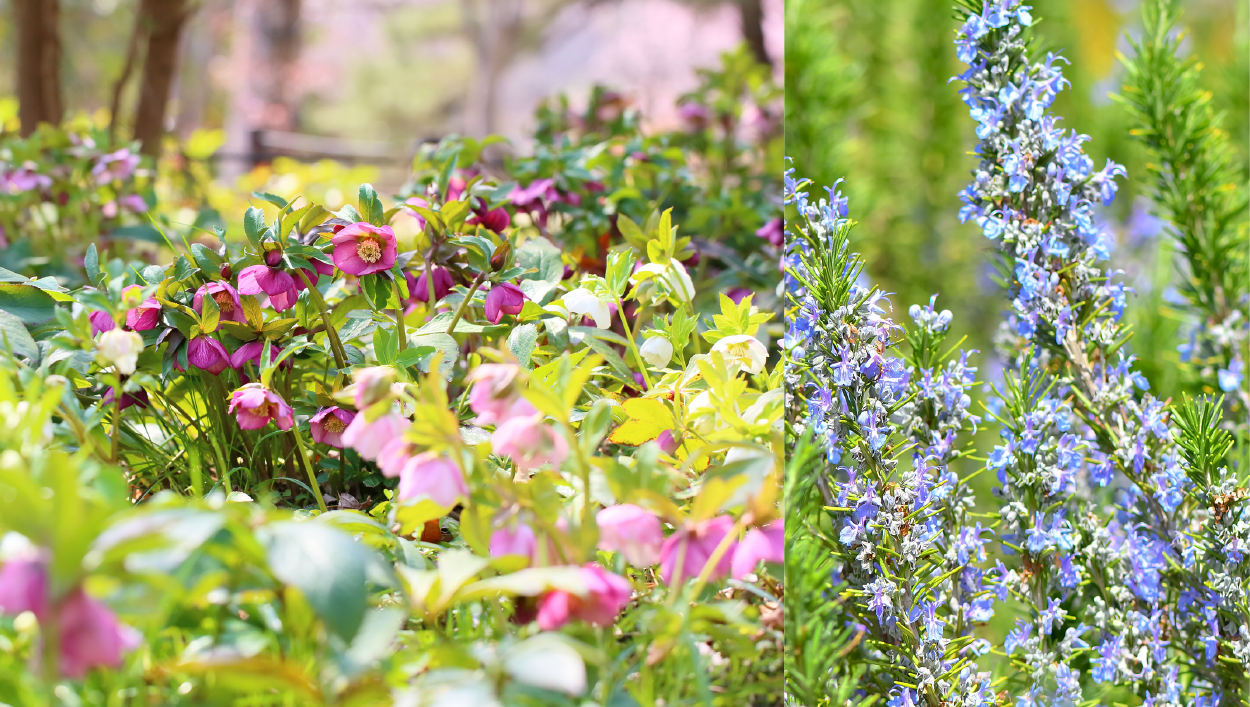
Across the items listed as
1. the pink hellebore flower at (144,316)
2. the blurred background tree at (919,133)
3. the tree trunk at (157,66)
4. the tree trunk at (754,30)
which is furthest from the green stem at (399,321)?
the tree trunk at (754,30)

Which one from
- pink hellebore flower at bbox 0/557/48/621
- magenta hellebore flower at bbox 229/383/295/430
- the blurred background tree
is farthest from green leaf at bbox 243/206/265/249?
the blurred background tree

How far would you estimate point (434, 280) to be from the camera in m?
0.76

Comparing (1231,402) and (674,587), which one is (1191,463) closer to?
(1231,402)

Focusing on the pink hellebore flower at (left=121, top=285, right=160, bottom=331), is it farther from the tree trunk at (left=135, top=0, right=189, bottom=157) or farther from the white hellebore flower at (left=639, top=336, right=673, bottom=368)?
the tree trunk at (left=135, top=0, right=189, bottom=157)

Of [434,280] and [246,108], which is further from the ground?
[246,108]

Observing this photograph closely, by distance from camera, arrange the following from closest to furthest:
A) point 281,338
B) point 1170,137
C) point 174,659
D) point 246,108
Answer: point 174,659, point 281,338, point 1170,137, point 246,108

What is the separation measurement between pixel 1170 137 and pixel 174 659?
37.3 inches

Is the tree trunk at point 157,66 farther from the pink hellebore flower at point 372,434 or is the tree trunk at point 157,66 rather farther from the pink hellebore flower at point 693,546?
the pink hellebore flower at point 693,546

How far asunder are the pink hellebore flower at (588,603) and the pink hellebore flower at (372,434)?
125 millimetres

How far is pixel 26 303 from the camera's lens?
2.11 feet

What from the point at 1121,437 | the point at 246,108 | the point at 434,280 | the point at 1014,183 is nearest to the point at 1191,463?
the point at 1121,437

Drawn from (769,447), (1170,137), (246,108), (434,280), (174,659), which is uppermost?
(246,108)

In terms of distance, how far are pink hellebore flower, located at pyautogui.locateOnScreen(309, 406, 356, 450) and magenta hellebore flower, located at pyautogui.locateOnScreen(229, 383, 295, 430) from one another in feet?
0.10

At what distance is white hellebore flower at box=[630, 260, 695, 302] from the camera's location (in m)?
0.66
